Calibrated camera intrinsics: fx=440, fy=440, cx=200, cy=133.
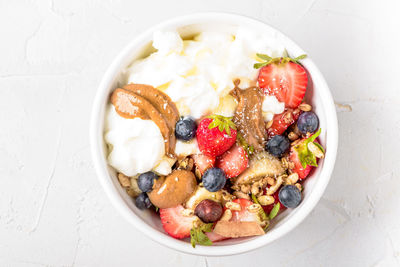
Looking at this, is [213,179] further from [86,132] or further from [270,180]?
[86,132]

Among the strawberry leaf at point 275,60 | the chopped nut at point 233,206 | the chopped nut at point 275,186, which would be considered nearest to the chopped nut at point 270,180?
the chopped nut at point 275,186

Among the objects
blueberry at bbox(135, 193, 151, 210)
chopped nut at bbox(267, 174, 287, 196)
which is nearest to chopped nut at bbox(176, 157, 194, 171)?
blueberry at bbox(135, 193, 151, 210)

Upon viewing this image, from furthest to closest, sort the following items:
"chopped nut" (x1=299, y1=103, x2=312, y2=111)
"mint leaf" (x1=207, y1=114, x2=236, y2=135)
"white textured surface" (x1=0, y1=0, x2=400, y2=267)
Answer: "white textured surface" (x1=0, y1=0, x2=400, y2=267)
"chopped nut" (x1=299, y1=103, x2=312, y2=111)
"mint leaf" (x1=207, y1=114, x2=236, y2=135)

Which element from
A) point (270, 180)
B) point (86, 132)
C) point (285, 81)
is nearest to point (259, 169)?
point (270, 180)

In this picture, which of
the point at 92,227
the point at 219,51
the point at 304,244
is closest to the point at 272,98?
the point at 219,51

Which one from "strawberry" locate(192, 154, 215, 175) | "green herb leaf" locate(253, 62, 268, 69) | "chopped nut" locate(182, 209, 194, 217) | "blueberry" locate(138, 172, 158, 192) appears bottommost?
"chopped nut" locate(182, 209, 194, 217)

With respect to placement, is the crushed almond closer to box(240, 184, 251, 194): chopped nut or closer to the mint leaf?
box(240, 184, 251, 194): chopped nut

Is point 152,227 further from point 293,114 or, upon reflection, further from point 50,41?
point 50,41
